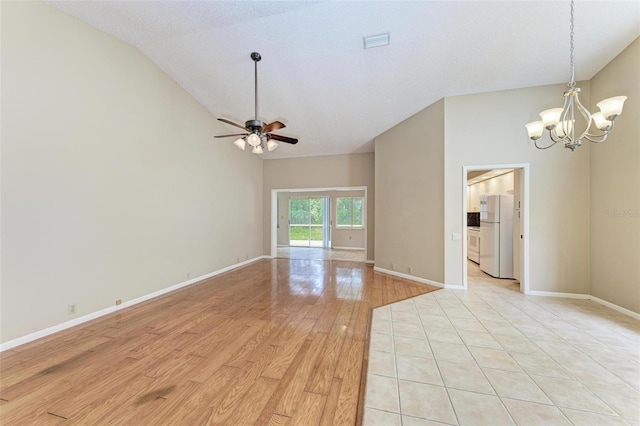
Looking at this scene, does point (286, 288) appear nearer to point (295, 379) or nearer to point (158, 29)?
point (295, 379)

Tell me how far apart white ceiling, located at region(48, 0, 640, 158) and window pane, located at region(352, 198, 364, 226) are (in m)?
4.94

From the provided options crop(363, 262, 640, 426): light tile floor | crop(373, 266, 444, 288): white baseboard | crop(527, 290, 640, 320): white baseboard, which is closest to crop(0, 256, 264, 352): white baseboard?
crop(363, 262, 640, 426): light tile floor

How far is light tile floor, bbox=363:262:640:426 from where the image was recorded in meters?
1.67

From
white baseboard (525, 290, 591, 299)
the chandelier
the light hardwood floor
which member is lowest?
the light hardwood floor

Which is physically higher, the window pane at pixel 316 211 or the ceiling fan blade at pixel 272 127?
the ceiling fan blade at pixel 272 127

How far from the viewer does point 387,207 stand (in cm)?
564

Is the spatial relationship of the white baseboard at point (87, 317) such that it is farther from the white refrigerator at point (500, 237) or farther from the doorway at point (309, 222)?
the white refrigerator at point (500, 237)

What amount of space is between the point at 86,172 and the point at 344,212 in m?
7.69

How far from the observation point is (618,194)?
3322 mm

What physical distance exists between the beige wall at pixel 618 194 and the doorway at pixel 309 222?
7347 mm

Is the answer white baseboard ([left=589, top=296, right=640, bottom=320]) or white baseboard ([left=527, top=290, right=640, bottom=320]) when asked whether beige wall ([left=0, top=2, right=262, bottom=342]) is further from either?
white baseboard ([left=589, top=296, right=640, bottom=320])

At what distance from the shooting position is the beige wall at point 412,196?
4.51m

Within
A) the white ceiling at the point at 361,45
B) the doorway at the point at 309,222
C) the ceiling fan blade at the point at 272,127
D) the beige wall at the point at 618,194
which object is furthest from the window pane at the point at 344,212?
the beige wall at the point at 618,194

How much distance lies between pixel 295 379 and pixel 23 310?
303 centimetres
